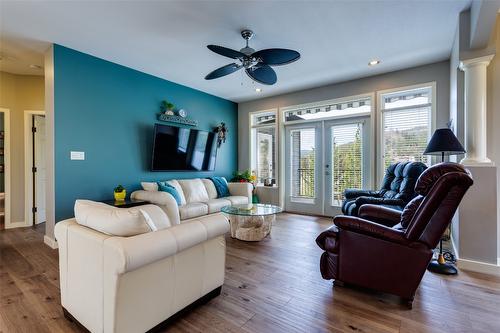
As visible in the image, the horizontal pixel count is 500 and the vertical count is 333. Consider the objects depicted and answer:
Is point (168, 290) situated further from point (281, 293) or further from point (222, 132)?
point (222, 132)

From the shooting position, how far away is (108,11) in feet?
8.62

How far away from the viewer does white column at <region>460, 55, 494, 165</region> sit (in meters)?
2.65

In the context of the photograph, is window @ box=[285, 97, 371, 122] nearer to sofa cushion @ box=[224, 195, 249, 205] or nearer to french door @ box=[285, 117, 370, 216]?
french door @ box=[285, 117, 370, 216]

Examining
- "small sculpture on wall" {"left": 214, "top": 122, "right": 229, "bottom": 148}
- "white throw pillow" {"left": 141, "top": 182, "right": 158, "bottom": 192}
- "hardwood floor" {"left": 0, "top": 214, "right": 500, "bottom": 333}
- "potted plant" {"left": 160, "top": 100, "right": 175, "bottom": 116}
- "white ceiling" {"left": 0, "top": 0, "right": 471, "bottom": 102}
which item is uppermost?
"white ceiling" {"left": 0, "top": 0, "right": 471, "bottom": 102}

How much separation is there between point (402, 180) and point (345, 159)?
1508 millimetres

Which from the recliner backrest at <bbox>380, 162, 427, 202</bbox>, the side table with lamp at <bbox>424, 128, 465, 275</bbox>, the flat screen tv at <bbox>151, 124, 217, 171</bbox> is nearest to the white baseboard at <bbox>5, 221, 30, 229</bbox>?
the flat screen tv at <bbox>151, 124, 217, 171</bbox>

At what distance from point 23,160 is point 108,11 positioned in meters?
3.65

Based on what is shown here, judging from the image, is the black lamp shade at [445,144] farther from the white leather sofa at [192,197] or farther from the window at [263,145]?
the window at [263,145]

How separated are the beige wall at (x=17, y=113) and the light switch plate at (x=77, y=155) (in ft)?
6.57

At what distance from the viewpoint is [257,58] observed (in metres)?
2.74

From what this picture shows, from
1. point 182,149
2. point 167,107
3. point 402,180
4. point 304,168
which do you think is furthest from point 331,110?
point 167,107

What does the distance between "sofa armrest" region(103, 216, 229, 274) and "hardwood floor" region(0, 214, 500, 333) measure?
625 mm

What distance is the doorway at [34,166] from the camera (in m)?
4.58

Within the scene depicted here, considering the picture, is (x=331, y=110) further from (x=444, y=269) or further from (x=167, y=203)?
(x=167, y=203)
